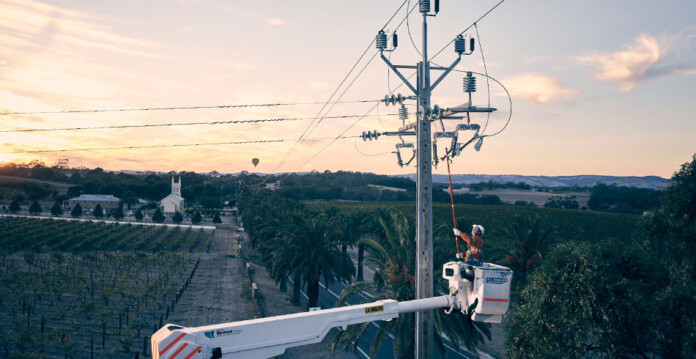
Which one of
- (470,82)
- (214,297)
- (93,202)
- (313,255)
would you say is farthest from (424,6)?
(93,202)

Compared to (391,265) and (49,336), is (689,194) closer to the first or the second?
(391,265)

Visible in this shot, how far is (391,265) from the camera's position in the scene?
19.8 m

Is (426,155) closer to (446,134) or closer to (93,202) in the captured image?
(446,134)

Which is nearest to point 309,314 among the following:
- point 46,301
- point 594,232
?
point 46,301

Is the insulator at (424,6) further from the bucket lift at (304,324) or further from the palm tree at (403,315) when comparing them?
the palm tree at (403,315)

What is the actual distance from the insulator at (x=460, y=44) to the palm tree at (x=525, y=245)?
16633mm

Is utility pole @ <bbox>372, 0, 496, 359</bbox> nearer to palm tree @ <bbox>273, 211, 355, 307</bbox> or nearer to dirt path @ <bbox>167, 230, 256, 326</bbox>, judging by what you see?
palm tree @ <bbox>273, 211, 355, 307</bbox>

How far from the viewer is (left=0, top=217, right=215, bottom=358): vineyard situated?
25.4 m

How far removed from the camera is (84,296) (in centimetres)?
3688

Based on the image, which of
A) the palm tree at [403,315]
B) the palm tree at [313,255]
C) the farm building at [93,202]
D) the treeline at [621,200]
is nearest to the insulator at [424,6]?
the palm tree at [403,315]

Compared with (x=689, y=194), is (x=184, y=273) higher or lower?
lower

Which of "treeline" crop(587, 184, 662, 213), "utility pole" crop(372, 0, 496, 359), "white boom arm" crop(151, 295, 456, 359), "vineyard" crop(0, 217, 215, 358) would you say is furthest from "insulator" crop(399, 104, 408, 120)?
"treeline" crop(587, 184, 662, 213)

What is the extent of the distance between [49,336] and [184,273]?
24.9 m

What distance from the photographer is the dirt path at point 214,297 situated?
3284 centimetres
